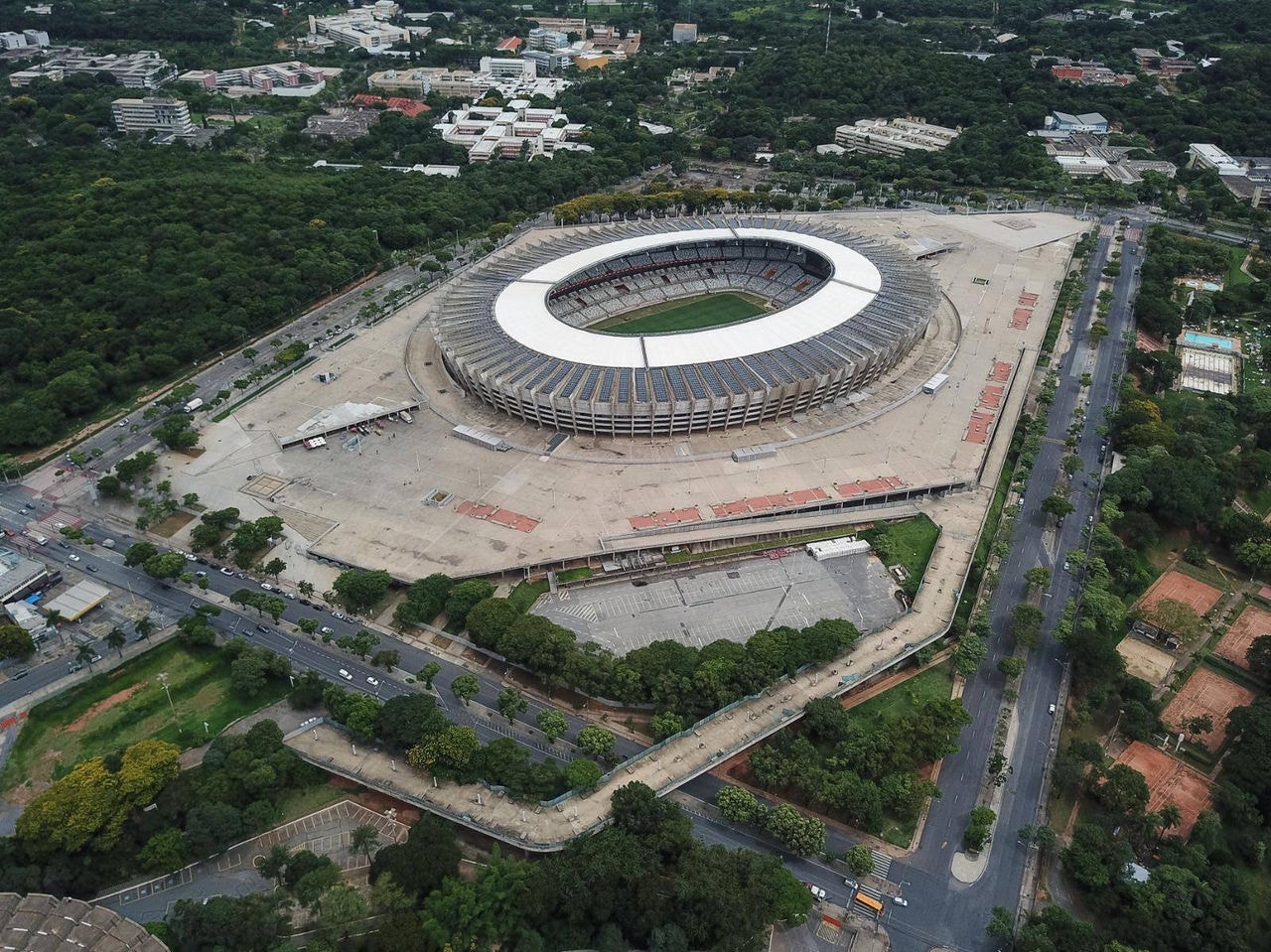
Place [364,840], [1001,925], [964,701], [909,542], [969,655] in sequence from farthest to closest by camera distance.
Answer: [909,542], [969,655], [964,701], [364,840], [1001,925]

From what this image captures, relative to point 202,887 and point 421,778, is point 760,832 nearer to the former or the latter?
point 421,778

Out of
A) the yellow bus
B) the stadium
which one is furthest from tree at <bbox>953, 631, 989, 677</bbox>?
the stadium

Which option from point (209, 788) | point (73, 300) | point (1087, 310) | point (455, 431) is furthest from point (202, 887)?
point (1087, 310)

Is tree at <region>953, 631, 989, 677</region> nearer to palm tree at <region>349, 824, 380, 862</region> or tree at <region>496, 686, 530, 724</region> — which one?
tree at <region>496, 686, 530, 724</region>

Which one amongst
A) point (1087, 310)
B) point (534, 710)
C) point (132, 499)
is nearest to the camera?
point (534, 710)

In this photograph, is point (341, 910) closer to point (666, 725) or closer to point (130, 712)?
point (666, 725)

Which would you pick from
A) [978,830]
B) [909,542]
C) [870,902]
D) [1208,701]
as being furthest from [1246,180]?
[870,902]

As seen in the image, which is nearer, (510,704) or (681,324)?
(510,704)
